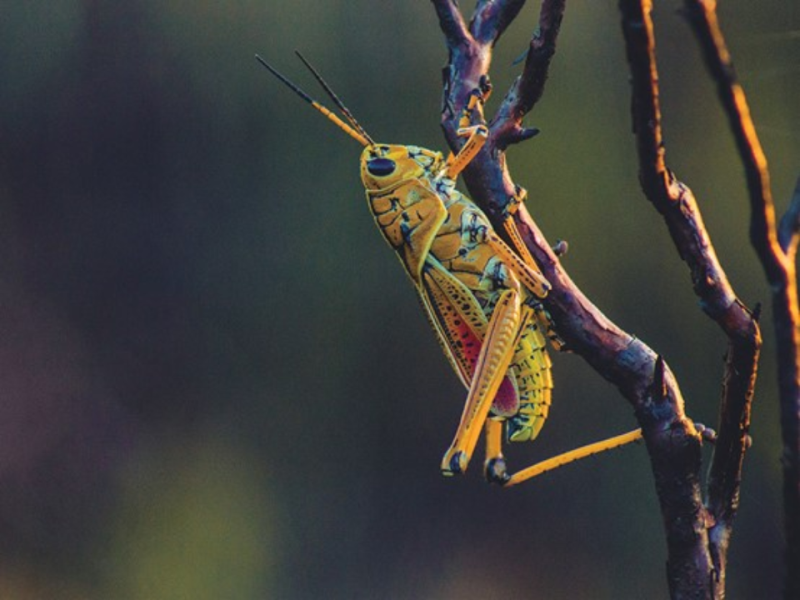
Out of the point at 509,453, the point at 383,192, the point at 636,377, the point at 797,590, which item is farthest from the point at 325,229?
the point at 797,590

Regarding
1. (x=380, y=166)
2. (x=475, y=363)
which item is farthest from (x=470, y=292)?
(x=380, y=166)

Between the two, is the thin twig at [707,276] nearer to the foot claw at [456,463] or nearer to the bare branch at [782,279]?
the bare branch at [782,279]

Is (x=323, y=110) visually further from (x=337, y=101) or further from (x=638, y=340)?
(x=638, y=340)

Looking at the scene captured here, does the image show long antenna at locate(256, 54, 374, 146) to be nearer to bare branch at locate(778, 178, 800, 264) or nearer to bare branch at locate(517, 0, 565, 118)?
bare branch at locate(517, 0, 565, 118)

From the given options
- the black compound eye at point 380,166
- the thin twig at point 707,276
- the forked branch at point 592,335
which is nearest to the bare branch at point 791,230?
the thin twig at point 707,276

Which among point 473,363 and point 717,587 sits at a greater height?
point 473,363

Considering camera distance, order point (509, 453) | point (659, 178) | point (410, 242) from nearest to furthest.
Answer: point (659, 178), point (410, 242), point (509, 453)

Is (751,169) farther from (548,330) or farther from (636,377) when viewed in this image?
(548,330)

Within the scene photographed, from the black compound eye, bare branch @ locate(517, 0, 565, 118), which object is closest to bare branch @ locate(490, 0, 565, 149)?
bare branch @ locate(517, 0, 565, 118)
